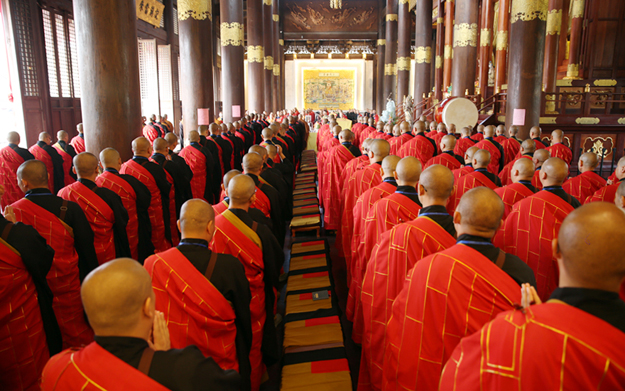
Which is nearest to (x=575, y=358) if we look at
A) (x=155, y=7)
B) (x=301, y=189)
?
(x=301, y=189)

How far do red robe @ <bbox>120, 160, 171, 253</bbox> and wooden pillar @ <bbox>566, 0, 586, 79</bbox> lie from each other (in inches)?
547

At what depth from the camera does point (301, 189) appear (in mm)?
8188

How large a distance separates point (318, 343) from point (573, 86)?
1309 cm

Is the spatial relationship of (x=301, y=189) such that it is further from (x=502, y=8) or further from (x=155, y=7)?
(x=502, y=8)

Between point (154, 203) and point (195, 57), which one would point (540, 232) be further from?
point (195, 57)

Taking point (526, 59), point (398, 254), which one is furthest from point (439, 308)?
point (526, 59)

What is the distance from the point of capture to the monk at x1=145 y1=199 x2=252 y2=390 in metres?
2.01

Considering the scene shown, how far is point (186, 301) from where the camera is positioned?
2023 millimetres

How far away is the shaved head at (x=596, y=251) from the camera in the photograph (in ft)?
4.05

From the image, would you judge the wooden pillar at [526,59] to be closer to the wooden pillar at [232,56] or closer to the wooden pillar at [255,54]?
the wooden pillar at [232,56]

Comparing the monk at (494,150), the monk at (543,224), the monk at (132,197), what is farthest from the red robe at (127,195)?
the monk at (494,150)

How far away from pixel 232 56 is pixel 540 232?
12.9 meters

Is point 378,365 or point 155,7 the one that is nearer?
point 378,365

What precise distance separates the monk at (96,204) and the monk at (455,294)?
2.83 metres
